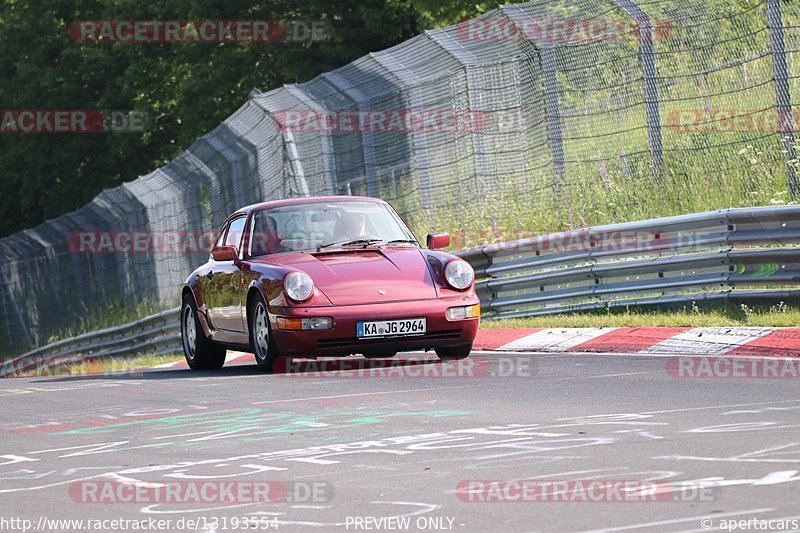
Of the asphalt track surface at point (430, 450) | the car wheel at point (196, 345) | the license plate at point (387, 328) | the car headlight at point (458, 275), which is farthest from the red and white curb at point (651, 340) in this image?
the car wheel at point (196, 345)

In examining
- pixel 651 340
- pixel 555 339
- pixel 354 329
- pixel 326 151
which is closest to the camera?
pixel 354 329

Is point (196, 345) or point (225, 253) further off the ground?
point (225, 253)

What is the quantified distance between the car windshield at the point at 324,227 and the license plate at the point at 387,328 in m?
1.15

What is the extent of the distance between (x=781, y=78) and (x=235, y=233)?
5049 millimetres

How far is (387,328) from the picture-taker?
11625mm

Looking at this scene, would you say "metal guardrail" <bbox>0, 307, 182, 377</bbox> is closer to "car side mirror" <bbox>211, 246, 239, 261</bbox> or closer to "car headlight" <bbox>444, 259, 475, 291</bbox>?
"car side mirror" <bbox>211, 246, 239, 261</bbox>

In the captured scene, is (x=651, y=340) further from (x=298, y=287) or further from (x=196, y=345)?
(x=196, y=345)

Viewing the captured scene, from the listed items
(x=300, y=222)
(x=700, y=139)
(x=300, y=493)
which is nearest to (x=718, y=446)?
(x=300, y=493)

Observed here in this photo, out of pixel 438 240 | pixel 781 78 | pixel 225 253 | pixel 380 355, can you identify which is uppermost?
pixel 781 78

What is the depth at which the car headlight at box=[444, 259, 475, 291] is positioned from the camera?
11969mm

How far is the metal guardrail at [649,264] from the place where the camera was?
40.5 ft

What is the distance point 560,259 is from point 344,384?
171 inches

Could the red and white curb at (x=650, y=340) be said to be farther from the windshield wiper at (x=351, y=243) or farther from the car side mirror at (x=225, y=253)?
the car side mirror at (x=225, y=253)

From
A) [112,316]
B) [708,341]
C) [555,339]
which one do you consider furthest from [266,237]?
[112,316]
